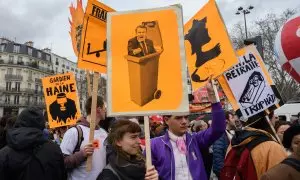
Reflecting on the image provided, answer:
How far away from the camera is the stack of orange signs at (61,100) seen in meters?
7.43

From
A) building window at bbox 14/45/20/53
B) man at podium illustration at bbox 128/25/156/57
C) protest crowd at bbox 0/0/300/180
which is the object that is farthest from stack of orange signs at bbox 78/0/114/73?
building window at bbox 14/45/20/53

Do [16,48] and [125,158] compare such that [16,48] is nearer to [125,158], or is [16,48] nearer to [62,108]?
[62,108]

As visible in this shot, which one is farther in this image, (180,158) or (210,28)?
(210,28)

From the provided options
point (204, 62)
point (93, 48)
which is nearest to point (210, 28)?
point (204, 62)

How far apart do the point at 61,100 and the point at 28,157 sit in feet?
14.8

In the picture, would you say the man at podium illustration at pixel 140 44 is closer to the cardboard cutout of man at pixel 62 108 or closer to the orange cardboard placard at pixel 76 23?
the orange cardboard placard at pixel 76 23

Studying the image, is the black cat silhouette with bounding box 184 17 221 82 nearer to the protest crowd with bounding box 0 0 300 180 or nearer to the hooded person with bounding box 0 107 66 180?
the protest crowd with bounding box 0 0 300 180

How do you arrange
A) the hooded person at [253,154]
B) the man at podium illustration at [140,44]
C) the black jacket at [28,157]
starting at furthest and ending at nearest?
the black jacket at [28,157]
the man at podium illustration at [140,44]
the hooded person at [253,154]

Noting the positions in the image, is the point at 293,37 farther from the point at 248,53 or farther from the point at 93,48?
the point at 93,48

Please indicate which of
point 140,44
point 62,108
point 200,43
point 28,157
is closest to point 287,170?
point 140,44

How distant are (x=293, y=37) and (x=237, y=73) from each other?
0.92m

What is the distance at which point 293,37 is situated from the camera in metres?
4.81

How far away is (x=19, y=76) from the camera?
82688 millimetres

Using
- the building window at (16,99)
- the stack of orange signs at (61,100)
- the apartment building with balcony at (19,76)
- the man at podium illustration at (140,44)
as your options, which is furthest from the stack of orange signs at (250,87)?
the building window at (16,99)
